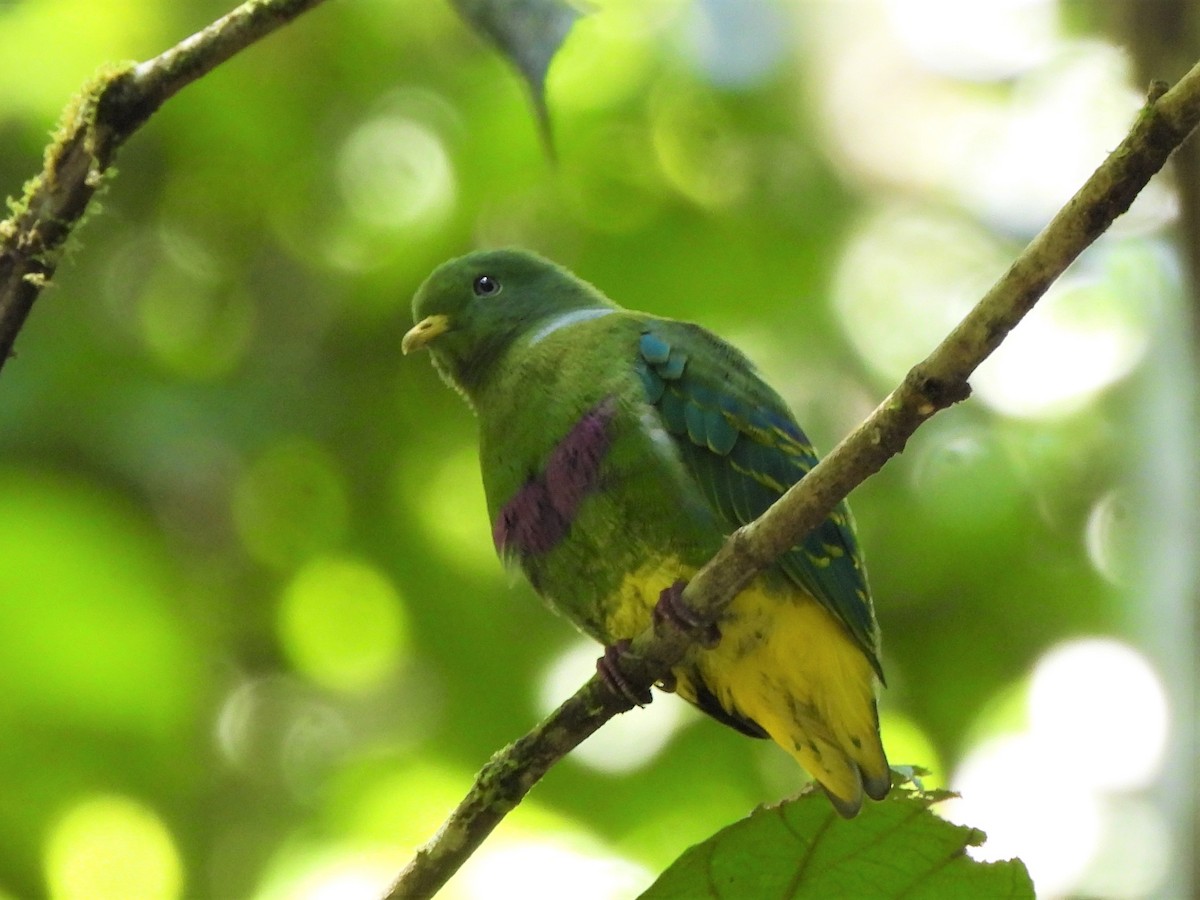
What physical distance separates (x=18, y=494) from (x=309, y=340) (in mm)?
1349

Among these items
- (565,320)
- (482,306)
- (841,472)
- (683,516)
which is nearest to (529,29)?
(841,472)

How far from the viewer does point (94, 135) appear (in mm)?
2359

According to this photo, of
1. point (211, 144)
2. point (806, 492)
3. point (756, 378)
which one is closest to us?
point (806, 492)

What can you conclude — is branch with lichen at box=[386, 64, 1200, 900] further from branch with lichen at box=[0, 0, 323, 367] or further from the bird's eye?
the bird's eye

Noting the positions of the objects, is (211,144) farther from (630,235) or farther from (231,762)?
(231,762)

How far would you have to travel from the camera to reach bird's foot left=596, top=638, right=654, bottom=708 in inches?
104

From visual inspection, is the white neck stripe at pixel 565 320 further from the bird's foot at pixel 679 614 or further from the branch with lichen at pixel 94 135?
the branch with lichen at pixel 94 135

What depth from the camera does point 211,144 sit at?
4883mm

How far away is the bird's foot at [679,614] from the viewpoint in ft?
8.05

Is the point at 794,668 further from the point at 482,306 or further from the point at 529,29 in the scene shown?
the point at 529,29

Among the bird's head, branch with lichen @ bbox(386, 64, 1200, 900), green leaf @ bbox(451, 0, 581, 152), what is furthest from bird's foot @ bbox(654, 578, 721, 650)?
the bird's head

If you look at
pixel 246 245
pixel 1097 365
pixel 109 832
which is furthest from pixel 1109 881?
pixel 246 245

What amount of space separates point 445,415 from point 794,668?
6.92ft

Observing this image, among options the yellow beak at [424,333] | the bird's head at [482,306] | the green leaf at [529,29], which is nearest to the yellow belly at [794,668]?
the bird's head at [482,306]
